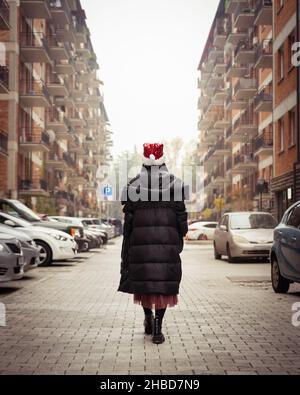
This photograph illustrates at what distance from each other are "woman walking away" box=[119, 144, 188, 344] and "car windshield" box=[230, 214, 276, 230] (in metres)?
15.7

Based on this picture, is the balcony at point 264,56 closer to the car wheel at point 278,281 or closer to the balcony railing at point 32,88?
the balcony railing at point 32,88

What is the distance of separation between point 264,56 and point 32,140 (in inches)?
568

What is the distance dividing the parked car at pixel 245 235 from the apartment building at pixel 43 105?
63.0 ft

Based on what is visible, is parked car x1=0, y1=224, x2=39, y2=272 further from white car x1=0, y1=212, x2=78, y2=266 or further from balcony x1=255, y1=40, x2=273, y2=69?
balcony x1=255, y1=40, x2=273, y2=69

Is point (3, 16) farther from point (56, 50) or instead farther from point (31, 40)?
point (56, 50)

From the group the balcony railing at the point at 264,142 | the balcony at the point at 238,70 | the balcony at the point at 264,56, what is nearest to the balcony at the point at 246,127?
the balcony at the point at 238,70

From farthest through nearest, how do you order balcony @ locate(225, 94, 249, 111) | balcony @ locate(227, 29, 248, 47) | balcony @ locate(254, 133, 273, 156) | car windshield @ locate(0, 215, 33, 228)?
1. balcony @ locate(227, 29, 248, 47)
2. balcony @ locate(225, 94, 249, 111)
3. balcony @ locate(254, 133, 273, 156)
4. car windshield @ locate(0, 215, 33, 228)

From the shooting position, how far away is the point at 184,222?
26.2ft

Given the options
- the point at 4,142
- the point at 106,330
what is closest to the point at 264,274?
the point at 106,330

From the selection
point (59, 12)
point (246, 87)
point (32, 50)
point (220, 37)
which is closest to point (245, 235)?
point (32, 50)

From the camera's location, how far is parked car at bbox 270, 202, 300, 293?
11.7 meters

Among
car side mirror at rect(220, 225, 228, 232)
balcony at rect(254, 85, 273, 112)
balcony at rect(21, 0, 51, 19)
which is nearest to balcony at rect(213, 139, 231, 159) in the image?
balcony at rect(254, 85, 273, 112)
